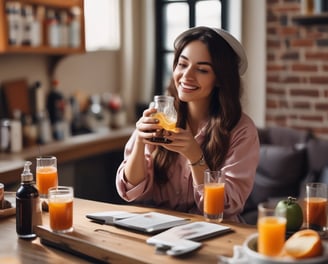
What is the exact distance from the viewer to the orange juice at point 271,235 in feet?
4.64

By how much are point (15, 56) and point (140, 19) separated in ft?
4.43

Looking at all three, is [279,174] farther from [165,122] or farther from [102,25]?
[102,25]

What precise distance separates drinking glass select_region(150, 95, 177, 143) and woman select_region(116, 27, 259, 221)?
0.09 m

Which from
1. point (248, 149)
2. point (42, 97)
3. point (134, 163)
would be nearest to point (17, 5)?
point (42, 97)

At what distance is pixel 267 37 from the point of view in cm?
409

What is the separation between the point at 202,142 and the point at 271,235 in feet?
3.04

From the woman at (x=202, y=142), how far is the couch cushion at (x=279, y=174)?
4.39ft

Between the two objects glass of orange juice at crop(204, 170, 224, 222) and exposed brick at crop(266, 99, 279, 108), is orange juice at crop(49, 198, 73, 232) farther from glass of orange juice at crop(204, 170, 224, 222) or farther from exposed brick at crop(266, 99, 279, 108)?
exposed brick at crop(266, 99, 279, 108)

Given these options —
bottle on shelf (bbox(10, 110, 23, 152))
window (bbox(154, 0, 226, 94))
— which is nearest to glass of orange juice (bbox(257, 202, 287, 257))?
bottle on shelf (bbox(10, 110, 23, 152))

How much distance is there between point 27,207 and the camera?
1.86 meters

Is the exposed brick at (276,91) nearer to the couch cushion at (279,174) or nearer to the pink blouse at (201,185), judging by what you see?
the couch cushion at (279,174)

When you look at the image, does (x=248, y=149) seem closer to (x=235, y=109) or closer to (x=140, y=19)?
(x=235, y=109)

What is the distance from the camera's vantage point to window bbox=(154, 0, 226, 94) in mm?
4438

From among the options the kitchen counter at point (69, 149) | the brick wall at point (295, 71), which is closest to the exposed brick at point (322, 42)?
the brick wall at point (295, 71)
